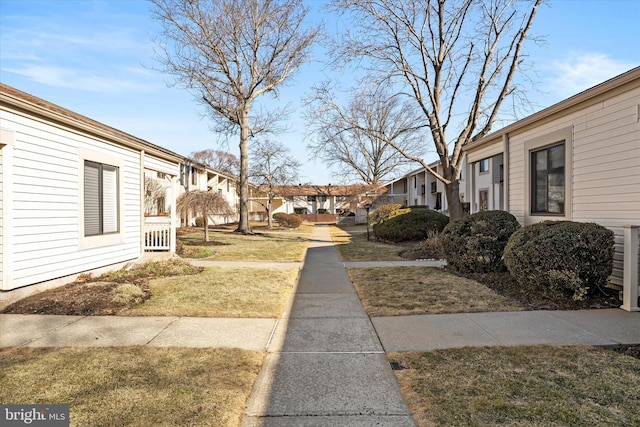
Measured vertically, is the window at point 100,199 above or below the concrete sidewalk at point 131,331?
above

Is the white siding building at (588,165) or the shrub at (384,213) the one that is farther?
the shrub at (384,213)

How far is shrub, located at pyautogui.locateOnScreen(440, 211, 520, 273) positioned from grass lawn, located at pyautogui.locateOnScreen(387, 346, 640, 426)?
4.49 m

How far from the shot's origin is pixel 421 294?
7184 millimetres

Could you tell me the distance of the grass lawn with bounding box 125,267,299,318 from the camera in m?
5.95

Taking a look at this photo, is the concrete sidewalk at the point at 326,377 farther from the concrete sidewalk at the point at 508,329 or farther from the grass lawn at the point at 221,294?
the grass lawn at the point at 221,294

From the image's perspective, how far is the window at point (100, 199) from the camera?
8.16 meters

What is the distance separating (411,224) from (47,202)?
1389cm

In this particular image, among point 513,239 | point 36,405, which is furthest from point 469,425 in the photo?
point 513,239

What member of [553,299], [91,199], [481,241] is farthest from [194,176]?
A: [553,299]

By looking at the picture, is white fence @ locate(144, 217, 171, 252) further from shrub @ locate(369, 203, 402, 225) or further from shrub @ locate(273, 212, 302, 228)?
shrub @ locate(273, 212, 302, 228)

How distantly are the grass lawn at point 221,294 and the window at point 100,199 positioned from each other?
176cm

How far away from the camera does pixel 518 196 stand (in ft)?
31.4

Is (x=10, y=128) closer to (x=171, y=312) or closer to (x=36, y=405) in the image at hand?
(x=171, y=312)

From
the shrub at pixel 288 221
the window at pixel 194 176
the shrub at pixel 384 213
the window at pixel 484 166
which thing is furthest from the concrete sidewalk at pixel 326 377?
the shrub at pixel 288 221
